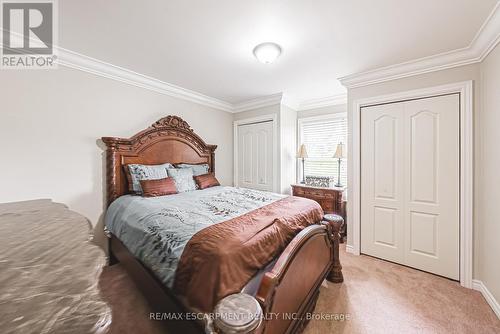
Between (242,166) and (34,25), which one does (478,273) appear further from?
(34,25)

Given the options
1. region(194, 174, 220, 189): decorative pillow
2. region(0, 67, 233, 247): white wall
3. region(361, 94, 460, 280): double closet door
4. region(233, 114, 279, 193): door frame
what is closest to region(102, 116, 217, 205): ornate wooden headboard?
region(0, 67, 233, 247): white wall

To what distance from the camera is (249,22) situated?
1.73 metres

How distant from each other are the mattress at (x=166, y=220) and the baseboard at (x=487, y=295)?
2.11 m

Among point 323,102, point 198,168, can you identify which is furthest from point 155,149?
point 323,102

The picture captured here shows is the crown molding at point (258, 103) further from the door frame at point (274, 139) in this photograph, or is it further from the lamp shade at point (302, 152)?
the lamp shade at point (302, 152)

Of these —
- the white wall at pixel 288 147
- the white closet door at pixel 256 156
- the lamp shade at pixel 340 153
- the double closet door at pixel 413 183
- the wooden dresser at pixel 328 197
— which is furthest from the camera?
the white closet door at pixel 256 156

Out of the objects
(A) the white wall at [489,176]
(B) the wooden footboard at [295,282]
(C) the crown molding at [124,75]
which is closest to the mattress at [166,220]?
(B) the wooden footboard at [295,282]

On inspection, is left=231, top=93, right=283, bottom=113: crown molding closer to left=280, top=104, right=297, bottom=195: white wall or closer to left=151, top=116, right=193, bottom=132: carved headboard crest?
left=280, top=104, right=297, bottom=195: white wall

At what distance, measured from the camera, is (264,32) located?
1.86 metres

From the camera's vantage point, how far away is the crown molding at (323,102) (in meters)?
3.56

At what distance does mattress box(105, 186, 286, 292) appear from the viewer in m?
1.42

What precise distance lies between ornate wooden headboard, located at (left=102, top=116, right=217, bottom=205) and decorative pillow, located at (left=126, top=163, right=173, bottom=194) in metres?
0.14

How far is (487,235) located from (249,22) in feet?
9.58

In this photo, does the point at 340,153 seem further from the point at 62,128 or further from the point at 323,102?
the point at 62,128
